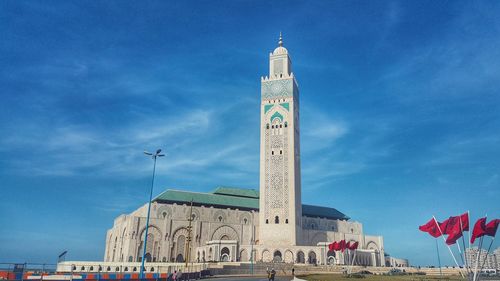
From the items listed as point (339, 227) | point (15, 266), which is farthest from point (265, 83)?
point (15, 266)

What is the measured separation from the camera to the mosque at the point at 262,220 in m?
61.2

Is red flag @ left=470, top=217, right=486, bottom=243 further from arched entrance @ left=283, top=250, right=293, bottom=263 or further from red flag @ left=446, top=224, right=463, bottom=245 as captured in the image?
arched entrance @ left=283, top=250, right=293, bottom=263

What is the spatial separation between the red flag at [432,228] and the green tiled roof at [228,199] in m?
49.3

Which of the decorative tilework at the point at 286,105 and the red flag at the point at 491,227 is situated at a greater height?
the decorative tilework at the point at 286,105

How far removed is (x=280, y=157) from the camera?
6612 cm

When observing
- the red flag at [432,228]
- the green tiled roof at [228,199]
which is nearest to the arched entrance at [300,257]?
the green tiled roof at [228,199]

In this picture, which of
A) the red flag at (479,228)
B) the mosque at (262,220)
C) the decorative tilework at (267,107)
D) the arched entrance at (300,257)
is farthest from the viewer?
the decorative tilework at (267,107)

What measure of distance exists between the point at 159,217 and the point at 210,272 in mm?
32555

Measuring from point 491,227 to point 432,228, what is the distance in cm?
341

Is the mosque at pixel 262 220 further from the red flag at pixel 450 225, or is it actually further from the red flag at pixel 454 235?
the red flag at pixel 454 235

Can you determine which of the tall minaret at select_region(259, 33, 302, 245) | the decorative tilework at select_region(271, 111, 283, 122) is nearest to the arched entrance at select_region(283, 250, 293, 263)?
the tall minaret at select_region(259, 33, 302, 245)

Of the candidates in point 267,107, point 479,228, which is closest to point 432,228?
point 479,228

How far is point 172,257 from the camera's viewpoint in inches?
2518

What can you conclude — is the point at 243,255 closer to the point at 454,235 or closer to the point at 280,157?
the point at 280,157
